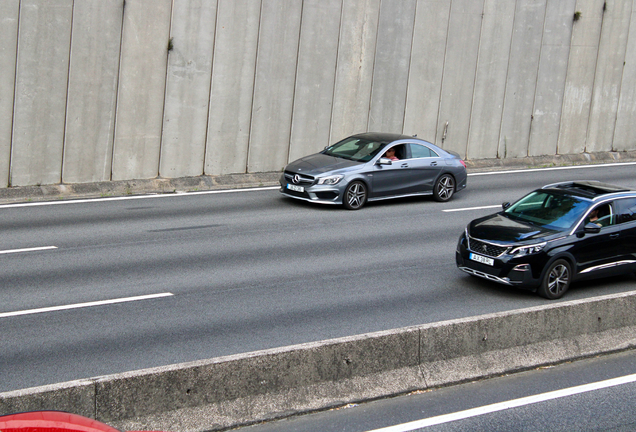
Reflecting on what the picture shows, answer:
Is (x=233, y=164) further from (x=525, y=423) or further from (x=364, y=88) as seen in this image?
(x=525, y=423)

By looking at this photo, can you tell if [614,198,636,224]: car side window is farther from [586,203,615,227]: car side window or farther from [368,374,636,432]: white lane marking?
[368,374,636,432]: white lane marking

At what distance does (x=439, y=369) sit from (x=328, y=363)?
1351 millimetres

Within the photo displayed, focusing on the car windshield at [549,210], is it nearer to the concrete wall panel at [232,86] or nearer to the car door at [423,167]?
the car door at [423,167]

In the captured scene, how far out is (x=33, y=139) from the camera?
16891 millimetres

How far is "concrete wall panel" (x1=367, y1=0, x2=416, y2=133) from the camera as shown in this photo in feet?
71.2

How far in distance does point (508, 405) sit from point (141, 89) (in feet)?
44.2

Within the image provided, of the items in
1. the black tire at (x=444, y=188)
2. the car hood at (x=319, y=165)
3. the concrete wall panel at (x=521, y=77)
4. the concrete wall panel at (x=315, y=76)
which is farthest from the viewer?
the concrete wall panel at (x=521, y=77)

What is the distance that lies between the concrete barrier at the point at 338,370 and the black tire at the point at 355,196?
26.1ft

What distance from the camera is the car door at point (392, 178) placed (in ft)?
55.3

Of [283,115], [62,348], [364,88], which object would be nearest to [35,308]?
[62,348]

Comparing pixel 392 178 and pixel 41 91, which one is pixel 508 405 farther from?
pixel 41 91

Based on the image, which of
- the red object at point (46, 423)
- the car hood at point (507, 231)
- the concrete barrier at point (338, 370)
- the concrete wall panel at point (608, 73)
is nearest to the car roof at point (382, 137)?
the car hood at point (507, 231)

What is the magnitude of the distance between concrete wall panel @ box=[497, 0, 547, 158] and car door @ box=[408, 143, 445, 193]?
23.5 ft

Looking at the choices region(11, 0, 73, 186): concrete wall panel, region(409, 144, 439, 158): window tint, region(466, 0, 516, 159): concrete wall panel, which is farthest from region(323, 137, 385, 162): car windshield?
region(466, 0, 516, 159): concrete wall panel
